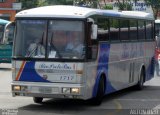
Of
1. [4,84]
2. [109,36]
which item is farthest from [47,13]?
[4,84]

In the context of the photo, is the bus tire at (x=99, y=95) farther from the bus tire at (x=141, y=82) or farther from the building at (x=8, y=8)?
the building at (x=8, y=8)

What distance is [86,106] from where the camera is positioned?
15.4 meters

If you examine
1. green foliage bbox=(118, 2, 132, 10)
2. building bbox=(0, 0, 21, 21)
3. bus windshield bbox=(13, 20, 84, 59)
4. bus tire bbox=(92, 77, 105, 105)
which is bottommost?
building bbox=(0, 0, 21, 21)

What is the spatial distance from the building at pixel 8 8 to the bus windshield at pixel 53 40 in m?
58.7

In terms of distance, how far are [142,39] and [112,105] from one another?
18.6ft

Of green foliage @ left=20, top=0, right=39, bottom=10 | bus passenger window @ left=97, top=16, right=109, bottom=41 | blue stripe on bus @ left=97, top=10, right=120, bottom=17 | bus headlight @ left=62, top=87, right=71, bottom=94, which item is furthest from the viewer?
green foliage @ left=20, top=0, right=39, bottom=10

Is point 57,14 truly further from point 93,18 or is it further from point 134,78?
point 134,78

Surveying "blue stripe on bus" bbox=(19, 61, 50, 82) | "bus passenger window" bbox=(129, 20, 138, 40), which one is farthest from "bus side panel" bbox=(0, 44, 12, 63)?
"blue stripe on bus" bbox=(19, 61, 50, 82)

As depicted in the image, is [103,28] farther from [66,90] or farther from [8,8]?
[8,8]

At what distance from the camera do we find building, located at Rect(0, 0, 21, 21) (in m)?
72.7

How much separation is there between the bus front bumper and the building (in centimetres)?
5896

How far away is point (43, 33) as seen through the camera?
47.2 ft

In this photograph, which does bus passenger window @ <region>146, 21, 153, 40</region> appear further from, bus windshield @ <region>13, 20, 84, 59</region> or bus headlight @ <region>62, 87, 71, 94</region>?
bus headlight @ <region>62, 87, 71, 94</region>

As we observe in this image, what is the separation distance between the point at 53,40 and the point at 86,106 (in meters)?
2.28
